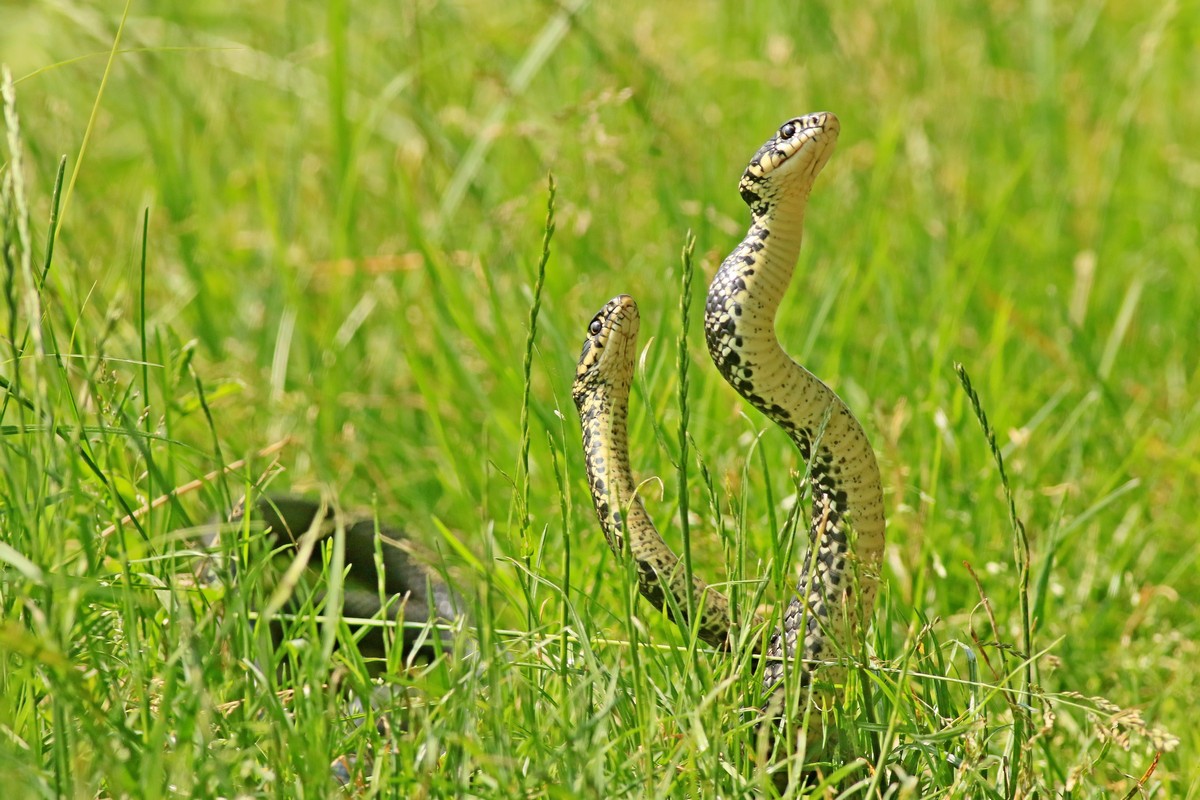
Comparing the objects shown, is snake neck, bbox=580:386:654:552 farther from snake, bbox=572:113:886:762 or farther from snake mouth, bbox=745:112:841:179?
snake mouth, bbox=745:112:841:179

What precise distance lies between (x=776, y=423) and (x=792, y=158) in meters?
0.47

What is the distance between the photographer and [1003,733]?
2748 millimetres

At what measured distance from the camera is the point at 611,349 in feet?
7.79

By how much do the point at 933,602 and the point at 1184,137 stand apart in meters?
3.71

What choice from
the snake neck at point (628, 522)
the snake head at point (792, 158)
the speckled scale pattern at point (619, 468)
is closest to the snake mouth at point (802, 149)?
the snake head at point (792, 158)

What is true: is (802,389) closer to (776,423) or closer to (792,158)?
(776,423)

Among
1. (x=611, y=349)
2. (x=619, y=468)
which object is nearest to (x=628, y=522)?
(x=619, y=468)

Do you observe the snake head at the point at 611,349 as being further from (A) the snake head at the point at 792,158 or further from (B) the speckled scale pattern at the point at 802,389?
(A) the snake head at the point at 792,158

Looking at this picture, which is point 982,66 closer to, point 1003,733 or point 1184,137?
point 1184,137

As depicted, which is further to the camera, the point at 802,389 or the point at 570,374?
the point at 570,374

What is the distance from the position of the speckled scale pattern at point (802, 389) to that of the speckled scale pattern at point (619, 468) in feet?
0.62

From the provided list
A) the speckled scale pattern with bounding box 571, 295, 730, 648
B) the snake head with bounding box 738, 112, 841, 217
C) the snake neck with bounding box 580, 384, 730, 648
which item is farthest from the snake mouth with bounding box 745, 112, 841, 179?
the snake neck with bounding box 580, 384, 730, 648

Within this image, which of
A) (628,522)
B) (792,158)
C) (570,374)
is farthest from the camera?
(570,374)

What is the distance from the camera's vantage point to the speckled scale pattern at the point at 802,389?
2.16m
